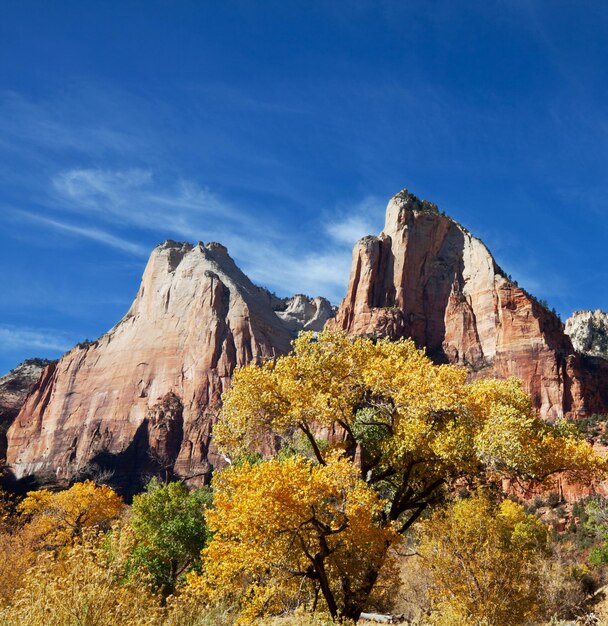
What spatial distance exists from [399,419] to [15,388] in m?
160

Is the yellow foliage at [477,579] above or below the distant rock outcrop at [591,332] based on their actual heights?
below

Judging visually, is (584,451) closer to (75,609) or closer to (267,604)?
(267,604)

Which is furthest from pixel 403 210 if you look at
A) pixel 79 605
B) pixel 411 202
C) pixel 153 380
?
pixel 79 605

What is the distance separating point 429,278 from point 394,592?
10236 centimetres

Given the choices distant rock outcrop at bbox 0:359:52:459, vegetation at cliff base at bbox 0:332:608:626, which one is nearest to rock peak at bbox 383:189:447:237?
distant rock outcrop at bbox 0:359:52:459

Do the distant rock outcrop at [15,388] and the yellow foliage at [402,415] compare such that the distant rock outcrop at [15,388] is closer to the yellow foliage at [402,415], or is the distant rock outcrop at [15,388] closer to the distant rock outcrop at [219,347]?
the distant rock outcrop at [219,347]

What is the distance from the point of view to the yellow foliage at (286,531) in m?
12.5

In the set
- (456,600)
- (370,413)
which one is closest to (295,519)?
(370,413)

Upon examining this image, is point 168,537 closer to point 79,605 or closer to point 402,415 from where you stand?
point 402,415

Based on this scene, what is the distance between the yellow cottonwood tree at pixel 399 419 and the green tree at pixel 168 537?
423 inches

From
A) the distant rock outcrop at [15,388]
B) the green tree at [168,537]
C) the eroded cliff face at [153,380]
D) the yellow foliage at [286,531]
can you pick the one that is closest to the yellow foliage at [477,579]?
the yellow foliage at [286,531]

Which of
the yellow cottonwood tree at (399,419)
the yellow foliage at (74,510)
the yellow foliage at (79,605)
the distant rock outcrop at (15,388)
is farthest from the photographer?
the distant rock outcrop at (15,388)

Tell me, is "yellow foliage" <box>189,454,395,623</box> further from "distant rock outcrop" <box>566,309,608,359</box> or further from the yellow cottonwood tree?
"distant rock outcrop" <box>566,309,608,359</box>

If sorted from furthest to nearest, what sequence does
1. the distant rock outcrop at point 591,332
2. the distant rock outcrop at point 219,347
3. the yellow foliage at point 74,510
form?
the distant rock outcrop at point 591,332, the distant rock outcrop at point 219,347, the yellow foliage at point 74,510
